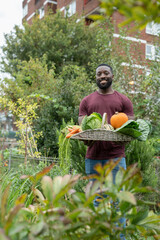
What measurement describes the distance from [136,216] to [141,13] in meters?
0.62

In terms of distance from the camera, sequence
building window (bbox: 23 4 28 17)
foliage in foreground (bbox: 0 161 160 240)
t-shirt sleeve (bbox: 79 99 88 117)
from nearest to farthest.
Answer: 1. foliage in foreground (bbox: 0 161 160 240)
2. t-shirt sleeve (bbox: 79 99 88 117)
3. building window (bbox: 23 4 28 17)

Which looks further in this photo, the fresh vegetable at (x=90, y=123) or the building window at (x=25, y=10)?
the building window at (x=25, y=10)

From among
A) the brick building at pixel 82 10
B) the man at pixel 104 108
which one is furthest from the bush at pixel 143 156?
the brick building at pixel 82 10

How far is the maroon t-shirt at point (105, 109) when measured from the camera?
9.31 feet

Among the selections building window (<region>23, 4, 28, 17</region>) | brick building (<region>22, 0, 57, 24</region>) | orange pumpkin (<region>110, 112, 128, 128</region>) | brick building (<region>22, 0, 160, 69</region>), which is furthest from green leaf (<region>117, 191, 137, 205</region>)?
building window (<region>23, 4, 28, 17</region>)

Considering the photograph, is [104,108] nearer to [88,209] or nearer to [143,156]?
[143,156]

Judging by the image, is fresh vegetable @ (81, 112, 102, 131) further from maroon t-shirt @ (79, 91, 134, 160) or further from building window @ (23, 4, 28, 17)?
building window @ (23, 4, 28, 17)

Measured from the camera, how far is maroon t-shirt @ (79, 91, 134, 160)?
2838mm

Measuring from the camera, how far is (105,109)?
2965mm

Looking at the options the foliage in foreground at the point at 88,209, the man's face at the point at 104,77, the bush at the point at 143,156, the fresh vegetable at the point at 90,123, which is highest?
the man's face at the point at 104,77

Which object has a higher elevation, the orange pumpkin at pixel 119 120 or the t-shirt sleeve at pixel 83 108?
the t-shirt sleeve at pixel 83 108

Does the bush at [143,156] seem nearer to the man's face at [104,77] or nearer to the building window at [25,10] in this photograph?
the man's face at [104,77]

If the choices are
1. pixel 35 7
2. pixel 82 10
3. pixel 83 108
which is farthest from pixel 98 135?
pixel 35 7

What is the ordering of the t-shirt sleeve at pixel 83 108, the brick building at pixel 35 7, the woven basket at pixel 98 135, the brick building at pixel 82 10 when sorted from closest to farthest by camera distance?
the woven basket at pixel 98 135 → the t-shirt sleeve at pixel 83 108 → the brick building at pixel 82 10 → the brick building at pixel 35 7
